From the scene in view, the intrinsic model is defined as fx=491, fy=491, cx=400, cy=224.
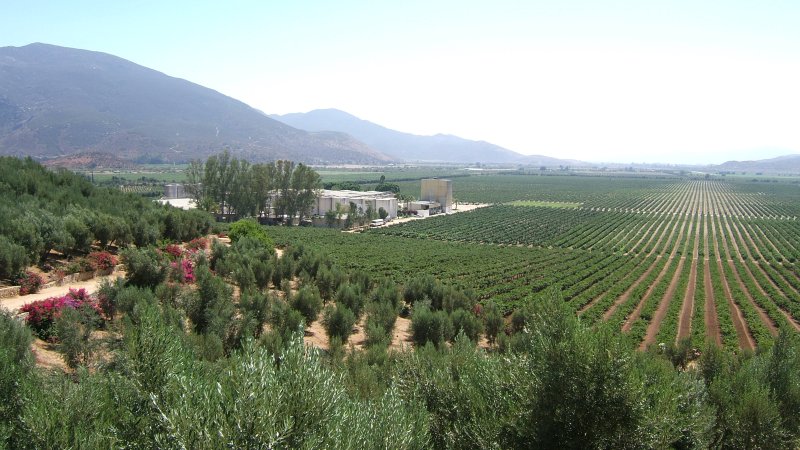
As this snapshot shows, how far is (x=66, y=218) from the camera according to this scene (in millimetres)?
22781

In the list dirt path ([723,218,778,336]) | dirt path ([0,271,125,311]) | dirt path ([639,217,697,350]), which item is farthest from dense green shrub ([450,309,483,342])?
dirt path ([723,218,778,336])

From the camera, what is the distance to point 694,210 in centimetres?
10356

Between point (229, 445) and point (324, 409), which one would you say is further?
point (324, 409)

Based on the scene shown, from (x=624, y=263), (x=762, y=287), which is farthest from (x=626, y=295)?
(x=624, y=263)

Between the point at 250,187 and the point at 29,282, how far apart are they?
44.6 meters

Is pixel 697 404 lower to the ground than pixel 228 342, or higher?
higher

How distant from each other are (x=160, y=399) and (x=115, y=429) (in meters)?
0.65

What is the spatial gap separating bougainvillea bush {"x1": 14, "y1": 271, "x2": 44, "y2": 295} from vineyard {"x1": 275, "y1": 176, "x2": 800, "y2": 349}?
1962 cm

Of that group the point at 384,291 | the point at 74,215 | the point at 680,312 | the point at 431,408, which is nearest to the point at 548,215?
the point at 680,312

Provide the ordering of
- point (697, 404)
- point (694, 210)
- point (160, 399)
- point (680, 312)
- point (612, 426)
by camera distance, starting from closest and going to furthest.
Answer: point (160, 399), point (612, 426), point (697, 404), point (680, 312), point (694, 210)

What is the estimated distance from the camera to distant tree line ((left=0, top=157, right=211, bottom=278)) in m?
20.0

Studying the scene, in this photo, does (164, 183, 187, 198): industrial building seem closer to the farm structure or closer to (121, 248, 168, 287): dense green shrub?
the farm structure

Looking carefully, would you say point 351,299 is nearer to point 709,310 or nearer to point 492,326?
point 492,326

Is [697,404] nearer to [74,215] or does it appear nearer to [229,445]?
Result: [229,445]
